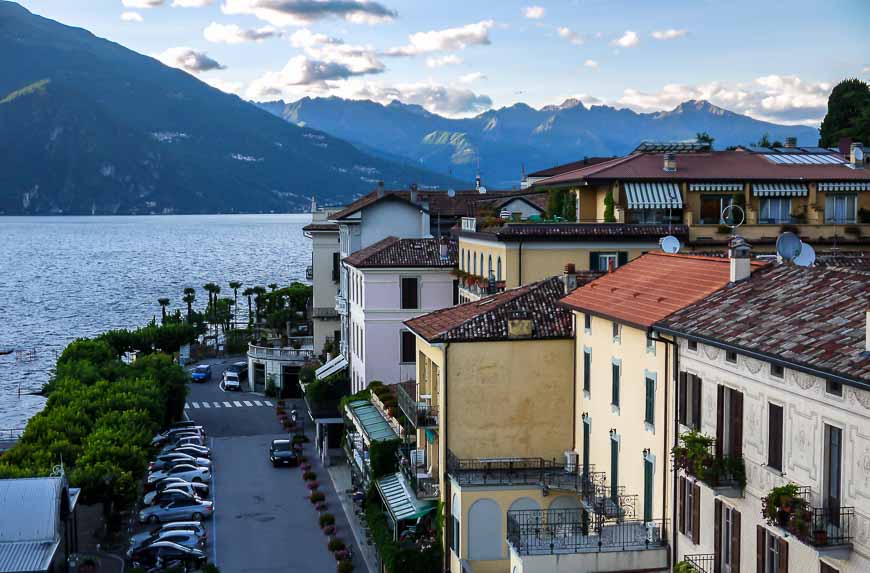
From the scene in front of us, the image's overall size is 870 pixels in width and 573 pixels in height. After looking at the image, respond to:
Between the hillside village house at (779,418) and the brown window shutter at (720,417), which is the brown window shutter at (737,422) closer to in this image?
the hillside village house at (779,418)

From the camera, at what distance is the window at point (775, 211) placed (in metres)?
49.0

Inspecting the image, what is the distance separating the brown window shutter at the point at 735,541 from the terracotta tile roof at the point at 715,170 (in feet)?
92.3

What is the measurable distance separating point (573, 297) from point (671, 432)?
9129 millimetres

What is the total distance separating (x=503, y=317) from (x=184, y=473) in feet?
84.9

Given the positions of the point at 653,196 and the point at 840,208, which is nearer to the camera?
the point at 653,196

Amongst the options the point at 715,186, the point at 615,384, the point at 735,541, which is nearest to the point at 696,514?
the point at 735,541

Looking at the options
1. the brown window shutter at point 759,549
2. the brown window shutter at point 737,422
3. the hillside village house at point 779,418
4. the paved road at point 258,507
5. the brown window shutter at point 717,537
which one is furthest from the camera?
the paved road at point 258,507

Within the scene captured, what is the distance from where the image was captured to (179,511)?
47.7 meters

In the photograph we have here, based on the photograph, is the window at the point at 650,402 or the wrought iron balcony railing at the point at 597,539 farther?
the window at the point at 650,402

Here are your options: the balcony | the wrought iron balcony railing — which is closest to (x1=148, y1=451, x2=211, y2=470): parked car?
the balcony

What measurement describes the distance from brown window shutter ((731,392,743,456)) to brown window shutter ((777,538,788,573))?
2.17m

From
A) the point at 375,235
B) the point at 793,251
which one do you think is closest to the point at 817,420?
the point at 793,251

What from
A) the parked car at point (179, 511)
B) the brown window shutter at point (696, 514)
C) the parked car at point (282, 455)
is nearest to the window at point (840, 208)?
the brown window shutter at point (696, 514)

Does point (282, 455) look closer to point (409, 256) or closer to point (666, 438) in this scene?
point (409, 256)
